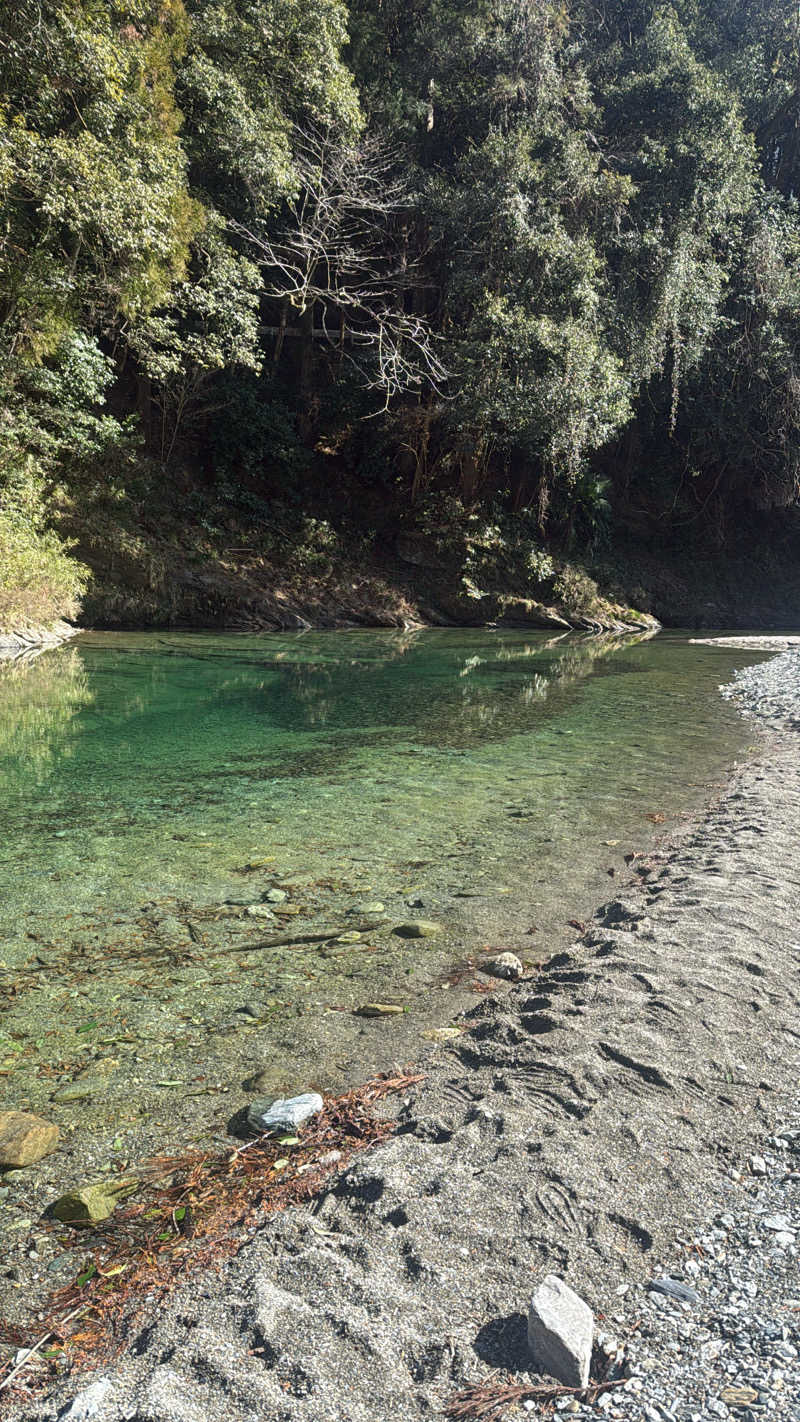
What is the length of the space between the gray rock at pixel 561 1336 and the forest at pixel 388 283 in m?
14.0

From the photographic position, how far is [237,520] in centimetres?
2122

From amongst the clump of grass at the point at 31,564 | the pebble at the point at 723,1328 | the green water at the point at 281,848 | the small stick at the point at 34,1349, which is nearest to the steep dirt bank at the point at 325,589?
the clump of grass at the point at 31,564

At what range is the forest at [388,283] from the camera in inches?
Answer: 574

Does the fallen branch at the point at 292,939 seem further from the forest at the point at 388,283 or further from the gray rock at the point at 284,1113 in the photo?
the forest at the point at 388,283

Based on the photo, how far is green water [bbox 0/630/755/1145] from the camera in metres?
3.36

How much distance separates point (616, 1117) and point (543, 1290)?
802 mm

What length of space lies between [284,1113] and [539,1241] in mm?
1017

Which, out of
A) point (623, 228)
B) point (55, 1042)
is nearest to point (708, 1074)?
→ point (55, 1042)

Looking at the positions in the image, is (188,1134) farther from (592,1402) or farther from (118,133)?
(118,133)

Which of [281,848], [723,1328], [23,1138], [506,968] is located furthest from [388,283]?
[723,1328]

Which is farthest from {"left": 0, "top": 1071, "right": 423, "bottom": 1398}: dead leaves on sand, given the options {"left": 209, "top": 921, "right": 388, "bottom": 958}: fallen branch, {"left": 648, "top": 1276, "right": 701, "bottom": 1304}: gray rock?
{"left": 209, "top": 921, "right": 388, "bottom": 958}: fallen branch

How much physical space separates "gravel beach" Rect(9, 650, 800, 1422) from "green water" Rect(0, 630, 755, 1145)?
0.70 meters

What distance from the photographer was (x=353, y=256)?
63.0ft

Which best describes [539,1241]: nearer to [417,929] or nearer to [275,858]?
[417,929]
